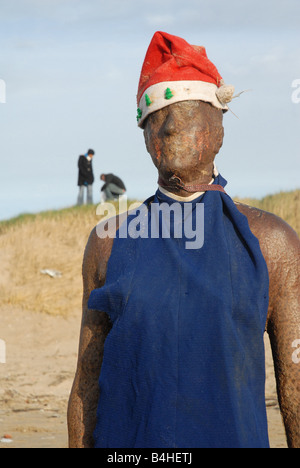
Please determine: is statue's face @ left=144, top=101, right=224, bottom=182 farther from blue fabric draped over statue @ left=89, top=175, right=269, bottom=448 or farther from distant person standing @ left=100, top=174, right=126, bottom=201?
distant person standing @ left=100, top=174, right=126, bottom=201

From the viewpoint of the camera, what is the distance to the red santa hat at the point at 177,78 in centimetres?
272

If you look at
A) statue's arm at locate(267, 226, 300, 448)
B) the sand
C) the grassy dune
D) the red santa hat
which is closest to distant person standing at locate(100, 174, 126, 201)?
the grassy dune

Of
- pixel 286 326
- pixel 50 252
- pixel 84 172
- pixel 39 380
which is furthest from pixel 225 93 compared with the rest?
pixel 84 172

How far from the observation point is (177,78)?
8.96ft

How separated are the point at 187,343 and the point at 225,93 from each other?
91 centimetres

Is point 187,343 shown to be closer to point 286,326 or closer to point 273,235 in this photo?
point 286,326

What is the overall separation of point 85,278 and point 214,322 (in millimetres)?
644

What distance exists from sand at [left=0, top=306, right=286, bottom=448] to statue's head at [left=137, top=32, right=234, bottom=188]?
6.45 m

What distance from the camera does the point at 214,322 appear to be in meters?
2.42

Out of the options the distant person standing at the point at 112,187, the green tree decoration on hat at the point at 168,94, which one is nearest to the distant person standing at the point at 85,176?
the distant person standing at the point at 112,187

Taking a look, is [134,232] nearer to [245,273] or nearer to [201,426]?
[245,273]

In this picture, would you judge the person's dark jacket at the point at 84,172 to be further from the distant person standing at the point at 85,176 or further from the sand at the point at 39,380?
the sand at the point at 39,380

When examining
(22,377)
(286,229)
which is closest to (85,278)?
(286,229)

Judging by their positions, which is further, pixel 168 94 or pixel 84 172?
pixel 84 172
